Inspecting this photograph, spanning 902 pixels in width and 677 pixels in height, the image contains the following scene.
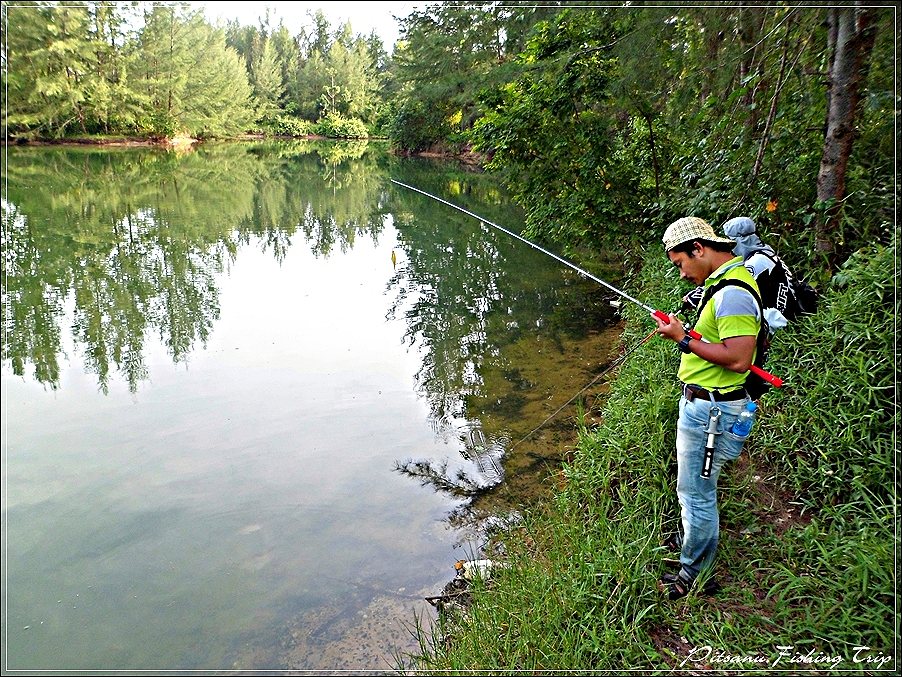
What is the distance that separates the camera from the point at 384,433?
554 centimetres

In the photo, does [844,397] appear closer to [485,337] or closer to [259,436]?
[259,436]

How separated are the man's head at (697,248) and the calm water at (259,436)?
2317 mm

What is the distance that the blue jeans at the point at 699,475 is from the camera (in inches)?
102

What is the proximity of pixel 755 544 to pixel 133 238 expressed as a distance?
1312 centimetres

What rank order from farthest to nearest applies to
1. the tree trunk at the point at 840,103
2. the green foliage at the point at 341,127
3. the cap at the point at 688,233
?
the green foliage at the point at 341,127
the tree trunk at the point at 840,103
the cap at the point at 688,233

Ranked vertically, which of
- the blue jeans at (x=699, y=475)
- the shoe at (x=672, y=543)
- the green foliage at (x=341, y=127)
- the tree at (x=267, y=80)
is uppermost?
the tree at (x=267, y=80)

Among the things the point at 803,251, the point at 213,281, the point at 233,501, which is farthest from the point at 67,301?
the point at 803,251

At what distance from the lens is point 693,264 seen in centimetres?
266

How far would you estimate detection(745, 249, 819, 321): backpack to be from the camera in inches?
117

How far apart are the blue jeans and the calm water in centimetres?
151

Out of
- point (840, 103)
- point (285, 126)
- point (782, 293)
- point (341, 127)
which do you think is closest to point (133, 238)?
point (840, 103)

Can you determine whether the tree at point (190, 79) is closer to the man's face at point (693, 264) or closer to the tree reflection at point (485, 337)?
the tree reflection at point (485, 337)

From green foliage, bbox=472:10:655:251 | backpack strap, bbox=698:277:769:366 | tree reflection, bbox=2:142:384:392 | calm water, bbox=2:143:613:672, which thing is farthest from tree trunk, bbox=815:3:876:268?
tree reflection, bbox=2:142:384:392

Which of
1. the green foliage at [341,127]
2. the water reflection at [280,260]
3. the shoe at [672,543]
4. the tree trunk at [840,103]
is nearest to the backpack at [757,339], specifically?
the shoe at [672,543]
